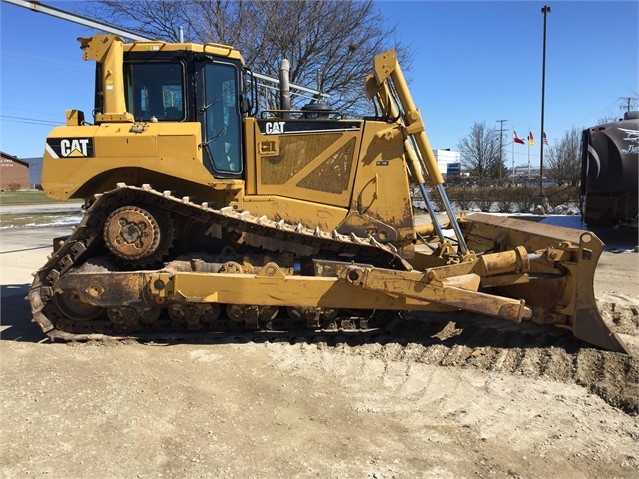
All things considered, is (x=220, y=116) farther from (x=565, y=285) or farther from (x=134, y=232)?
(x=565, y=285)

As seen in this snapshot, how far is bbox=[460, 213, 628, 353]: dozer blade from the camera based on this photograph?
14.8 ft

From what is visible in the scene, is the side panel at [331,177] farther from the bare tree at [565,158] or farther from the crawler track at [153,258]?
the bare tree at [565,158]

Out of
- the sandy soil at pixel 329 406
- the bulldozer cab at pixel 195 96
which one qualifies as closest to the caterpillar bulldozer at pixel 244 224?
the bulldozer cab at pixel 195 96

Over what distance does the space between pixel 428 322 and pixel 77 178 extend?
4046mm

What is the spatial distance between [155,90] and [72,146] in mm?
A: 1037

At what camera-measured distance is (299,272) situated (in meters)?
5.15

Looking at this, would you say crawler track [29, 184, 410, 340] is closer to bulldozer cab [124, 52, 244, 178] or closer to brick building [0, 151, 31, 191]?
bulldozer cab [124, 52, 244, 178]

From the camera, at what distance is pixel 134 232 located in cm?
482

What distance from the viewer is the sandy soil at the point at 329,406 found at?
305 centimetres

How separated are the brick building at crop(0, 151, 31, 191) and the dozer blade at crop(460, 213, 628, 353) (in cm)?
7991

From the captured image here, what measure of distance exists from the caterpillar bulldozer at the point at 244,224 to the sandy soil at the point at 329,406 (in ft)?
1.22

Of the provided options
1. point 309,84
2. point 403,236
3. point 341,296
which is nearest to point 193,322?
point 341,296

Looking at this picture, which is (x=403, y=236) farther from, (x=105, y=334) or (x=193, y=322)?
(x=105, y=334)

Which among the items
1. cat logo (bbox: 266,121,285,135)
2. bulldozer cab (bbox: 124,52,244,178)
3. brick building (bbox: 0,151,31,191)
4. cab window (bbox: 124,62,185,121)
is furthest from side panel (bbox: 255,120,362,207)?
brick building (bbox: 0,151,31,191)
